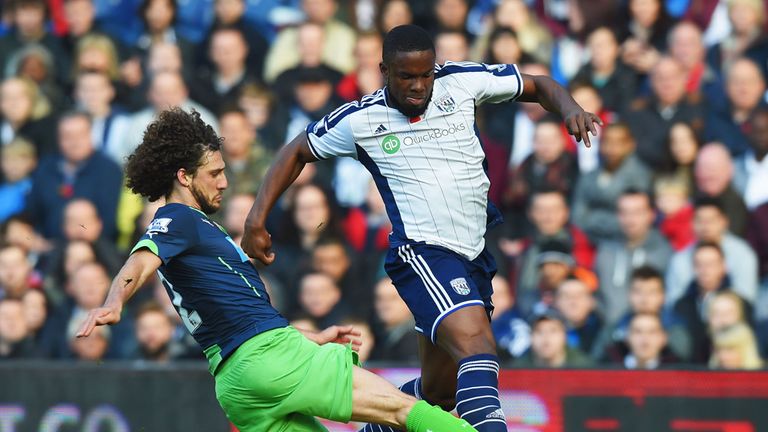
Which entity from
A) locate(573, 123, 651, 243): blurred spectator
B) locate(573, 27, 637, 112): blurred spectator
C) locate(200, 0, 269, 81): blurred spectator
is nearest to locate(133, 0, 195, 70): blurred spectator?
locate(200, 0, 269, 81): blurred spectator

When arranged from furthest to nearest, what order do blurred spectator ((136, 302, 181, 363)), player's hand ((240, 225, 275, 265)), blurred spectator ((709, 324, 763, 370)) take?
blurred spectator ((136, 302, 181, 363)), blurred spectator ((709, 324, 763, 370)), player's hand ((240, 225, 275, 265))

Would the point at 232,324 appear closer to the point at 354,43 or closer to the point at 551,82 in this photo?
the point at 551,82

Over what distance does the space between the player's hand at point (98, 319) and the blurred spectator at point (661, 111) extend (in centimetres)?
551

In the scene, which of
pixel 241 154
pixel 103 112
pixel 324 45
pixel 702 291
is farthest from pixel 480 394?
pixel 103 112

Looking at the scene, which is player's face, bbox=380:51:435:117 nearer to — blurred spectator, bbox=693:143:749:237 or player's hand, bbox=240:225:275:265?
player's hand, bbox=240:225:275:265

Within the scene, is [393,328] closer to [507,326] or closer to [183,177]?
[507,326]

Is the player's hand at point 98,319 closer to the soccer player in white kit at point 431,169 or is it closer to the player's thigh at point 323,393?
the player's thigh at point 323,393

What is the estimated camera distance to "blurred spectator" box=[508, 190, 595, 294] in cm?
1012

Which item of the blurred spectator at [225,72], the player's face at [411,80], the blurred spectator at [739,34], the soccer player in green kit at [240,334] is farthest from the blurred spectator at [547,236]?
the soccer player in green kit at [240,334]

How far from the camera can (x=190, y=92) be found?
11.6 metres

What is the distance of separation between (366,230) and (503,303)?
4.27 ft

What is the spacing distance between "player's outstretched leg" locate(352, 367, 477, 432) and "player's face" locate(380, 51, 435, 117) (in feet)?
4.53

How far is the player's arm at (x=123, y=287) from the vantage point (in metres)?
5.58

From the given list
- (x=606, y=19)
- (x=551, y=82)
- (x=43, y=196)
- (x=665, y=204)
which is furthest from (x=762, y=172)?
(x=43, y=196)
